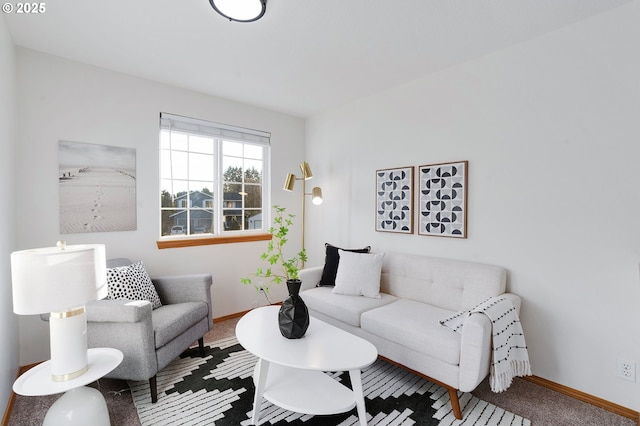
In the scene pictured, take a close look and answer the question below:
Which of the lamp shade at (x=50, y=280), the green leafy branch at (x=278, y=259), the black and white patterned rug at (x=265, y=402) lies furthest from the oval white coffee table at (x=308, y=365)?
the lamp shade at (x=50, y=280)

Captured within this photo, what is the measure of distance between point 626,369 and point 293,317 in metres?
2.11

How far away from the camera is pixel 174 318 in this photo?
7.53 feet

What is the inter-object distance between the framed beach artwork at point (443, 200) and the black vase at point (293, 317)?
1528mm

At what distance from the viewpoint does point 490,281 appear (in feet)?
7.74

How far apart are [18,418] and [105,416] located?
0.75 metres

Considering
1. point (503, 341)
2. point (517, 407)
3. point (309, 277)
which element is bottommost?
point (517, 407)

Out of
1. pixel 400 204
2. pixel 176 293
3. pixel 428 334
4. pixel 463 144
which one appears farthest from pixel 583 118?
pixel 176 293

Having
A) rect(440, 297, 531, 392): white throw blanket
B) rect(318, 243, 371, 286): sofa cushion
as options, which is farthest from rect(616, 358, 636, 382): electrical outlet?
rect(318, 243, 371, 286): sofa cushion

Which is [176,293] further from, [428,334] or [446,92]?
[446,92]

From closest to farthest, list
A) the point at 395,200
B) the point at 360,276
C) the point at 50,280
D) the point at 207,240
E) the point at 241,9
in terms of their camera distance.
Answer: the point at 50,280 → the point at 241,9 → the point at 360,276 → the point at 395,200 → the point at 207,240

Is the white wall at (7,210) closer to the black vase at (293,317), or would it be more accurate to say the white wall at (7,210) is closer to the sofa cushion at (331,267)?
the black vase at (293,317)

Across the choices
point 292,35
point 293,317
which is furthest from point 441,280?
point 292,35

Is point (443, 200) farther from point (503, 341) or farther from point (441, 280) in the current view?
point (503, 341)

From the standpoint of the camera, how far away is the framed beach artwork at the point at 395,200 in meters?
3.08
